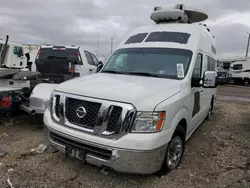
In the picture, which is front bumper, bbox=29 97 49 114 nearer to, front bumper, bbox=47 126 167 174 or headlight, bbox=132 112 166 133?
front bumper, bbox=47 126 167 174

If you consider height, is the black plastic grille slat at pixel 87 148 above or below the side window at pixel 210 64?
below

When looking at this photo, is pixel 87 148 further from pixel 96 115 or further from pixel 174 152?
pixel 174 152

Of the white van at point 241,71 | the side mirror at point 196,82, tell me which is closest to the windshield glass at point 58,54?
the side mirror at point 196,82

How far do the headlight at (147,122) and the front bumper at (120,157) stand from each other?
0.26 m

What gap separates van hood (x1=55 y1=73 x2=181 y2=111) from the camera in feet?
9.95

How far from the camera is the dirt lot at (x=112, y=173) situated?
346 cm

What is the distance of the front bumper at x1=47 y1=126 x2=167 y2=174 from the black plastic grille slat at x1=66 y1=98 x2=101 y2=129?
0.23 m

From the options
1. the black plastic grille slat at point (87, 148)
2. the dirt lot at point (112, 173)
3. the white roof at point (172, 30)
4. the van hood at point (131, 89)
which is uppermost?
the white roof at point (172, 30)

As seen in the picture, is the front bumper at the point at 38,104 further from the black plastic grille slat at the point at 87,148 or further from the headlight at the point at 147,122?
the headlight at the point at 147,122

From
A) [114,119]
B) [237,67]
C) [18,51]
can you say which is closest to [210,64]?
[114,119]

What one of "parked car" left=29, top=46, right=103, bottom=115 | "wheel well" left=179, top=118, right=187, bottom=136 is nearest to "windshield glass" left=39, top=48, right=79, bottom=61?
"parked car" left=29, top=46, right=103, bottom=115

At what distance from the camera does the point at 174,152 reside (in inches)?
149

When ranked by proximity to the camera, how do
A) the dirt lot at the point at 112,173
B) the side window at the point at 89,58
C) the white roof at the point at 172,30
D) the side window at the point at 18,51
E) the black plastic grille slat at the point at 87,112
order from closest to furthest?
1. the black plastic grille slat at the point at 87,112
2. the dirt lot at the point at 112,173
3. the white roof at the point at 172,30
4. the side window at the point at 18,51
5. the side window at the point at 89,58

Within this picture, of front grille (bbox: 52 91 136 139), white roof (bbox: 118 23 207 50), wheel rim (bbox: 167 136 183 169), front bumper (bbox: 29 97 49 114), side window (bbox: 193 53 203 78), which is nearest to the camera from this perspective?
front grille (bbox: 52 91 136 139)
